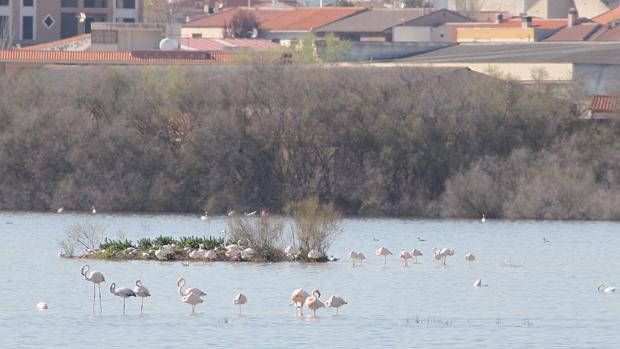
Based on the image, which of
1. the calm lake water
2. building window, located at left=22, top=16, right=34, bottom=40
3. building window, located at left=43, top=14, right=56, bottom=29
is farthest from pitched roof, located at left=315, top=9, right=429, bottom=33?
the calm lake water

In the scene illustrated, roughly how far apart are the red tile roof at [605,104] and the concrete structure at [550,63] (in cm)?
89

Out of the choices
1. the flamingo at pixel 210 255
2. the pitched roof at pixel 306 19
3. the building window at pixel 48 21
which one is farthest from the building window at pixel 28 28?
the flamingo at pixel 210 255

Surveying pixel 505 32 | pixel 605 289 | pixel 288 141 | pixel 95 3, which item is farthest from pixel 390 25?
pixel 605 289

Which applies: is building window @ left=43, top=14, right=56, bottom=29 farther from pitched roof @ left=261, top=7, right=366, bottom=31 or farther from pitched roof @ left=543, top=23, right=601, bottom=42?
pitched roof @ left=543, top=23, right=601, bottom=42

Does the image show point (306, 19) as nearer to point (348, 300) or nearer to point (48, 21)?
point (48, 21)

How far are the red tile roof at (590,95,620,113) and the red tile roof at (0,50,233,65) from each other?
2314cm

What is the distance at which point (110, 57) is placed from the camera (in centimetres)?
8556

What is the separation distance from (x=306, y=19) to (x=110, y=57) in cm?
4013

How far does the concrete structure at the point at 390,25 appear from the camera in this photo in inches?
4520

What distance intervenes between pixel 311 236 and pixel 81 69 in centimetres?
3545

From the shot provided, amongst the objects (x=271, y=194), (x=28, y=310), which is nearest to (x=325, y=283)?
(x=28, y=310)

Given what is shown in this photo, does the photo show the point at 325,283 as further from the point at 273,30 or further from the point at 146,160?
the point at 273,30

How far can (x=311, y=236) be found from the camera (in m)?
39.9

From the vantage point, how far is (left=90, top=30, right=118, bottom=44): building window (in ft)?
304
